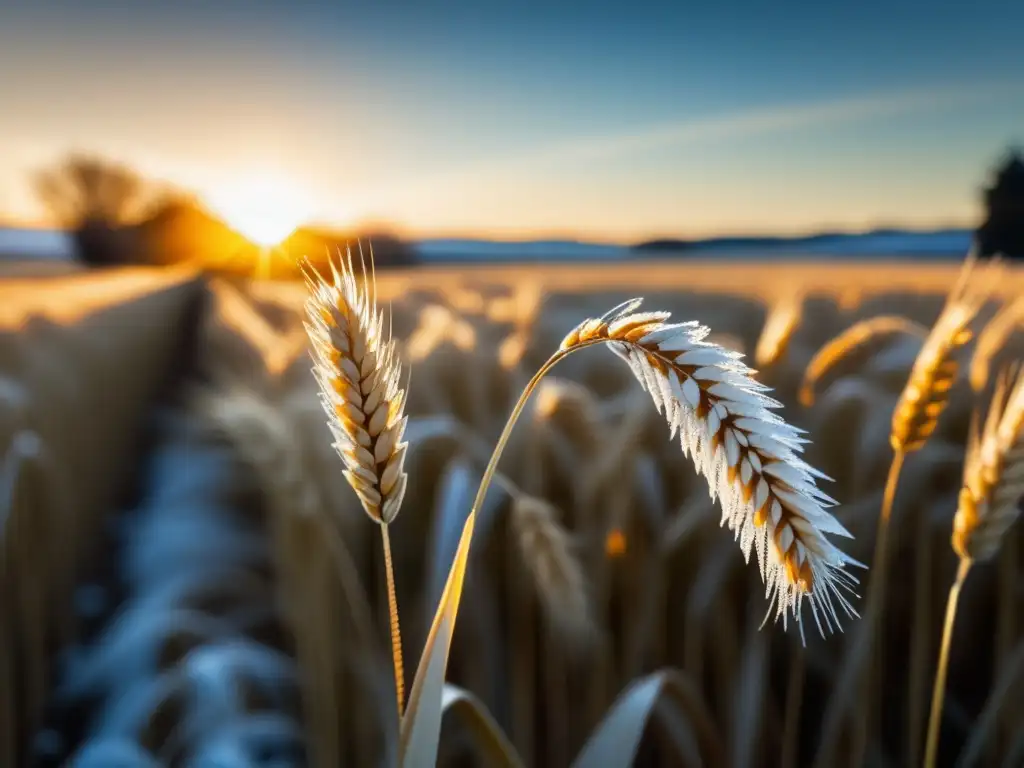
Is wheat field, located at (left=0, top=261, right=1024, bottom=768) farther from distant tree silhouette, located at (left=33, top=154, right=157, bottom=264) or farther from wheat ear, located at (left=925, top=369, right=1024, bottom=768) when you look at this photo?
distant tree silhouette, located at (left=33, top=154, right=157, bottom=264)

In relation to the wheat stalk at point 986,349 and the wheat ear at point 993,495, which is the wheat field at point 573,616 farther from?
the wheat ear at point 993,495

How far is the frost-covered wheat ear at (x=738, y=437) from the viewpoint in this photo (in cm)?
47

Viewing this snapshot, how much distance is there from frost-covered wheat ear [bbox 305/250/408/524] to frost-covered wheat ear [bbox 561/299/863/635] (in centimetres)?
15

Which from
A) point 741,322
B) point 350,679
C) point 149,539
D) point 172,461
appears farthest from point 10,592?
point 741,322

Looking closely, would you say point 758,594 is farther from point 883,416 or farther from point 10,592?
point 10,592

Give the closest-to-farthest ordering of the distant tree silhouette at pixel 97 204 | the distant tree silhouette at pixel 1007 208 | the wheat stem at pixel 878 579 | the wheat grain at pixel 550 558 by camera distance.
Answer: the wheat stem at pixel 878 579 → the wheat grain at pixel 550 558 → the distant tree silhouette at pixel 1007 208 → the distant tree silhouette at pixel 97 204

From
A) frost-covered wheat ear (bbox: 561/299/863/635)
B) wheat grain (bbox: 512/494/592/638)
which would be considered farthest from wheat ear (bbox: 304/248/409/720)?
wheat grain (bbox: 512/494/592/638)

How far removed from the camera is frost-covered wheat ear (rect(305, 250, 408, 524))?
1.78 feet

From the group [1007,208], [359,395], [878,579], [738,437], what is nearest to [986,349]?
[878,579]

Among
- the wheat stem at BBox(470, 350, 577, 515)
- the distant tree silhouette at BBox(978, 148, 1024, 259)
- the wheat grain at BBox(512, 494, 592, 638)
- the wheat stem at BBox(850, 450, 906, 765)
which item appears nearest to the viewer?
the wheat stem at BBox(470, 350, 577, 515)

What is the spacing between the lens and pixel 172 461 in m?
5.11

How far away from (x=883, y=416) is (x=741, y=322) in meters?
3.51

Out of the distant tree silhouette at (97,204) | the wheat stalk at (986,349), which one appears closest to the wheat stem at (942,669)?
the wheat stalk at (986,349)

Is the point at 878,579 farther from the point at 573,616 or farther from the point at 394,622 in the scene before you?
the point at 394,622
